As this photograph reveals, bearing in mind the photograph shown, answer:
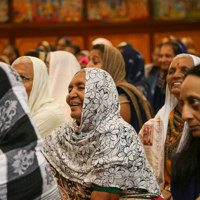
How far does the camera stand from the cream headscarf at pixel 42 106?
2613 mm

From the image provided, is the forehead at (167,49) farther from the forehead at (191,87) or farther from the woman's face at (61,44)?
the forehead at (191,87)

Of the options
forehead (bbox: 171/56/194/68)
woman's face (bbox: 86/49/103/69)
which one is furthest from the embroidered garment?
woman's face (bbox: 86/49/103/69)

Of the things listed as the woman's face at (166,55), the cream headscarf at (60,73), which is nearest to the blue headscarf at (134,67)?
the woman's face at (166,55)

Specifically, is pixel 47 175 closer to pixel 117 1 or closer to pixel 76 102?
pixel 76 102

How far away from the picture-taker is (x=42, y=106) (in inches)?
109

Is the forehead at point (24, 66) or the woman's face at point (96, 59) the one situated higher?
the forehead at point (24, 66)

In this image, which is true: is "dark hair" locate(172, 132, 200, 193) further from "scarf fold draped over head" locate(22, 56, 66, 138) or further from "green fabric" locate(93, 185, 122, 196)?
"scarf fold draped over head" locate(22, 56, 66, 138)

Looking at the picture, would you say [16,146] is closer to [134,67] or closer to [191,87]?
[191,87]

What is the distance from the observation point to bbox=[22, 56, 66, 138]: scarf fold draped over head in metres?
2.61

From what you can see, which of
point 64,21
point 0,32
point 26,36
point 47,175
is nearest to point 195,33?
point 64,21

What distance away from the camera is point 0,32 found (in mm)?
8203

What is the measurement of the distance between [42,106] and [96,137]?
3.15ft

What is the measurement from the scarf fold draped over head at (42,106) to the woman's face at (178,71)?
0.89m

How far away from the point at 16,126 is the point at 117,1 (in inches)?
288
